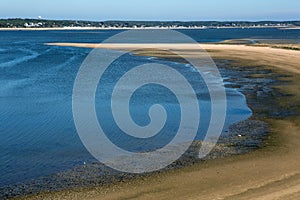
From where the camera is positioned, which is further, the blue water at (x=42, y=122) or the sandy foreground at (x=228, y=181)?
the blue water at (x=42, y=122)

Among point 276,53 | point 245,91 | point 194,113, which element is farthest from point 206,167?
point 276,53

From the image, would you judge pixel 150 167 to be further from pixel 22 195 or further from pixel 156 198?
pixel 22 195

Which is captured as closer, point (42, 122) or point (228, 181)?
point (228, 181)

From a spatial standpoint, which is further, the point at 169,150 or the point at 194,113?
the point at 194,113

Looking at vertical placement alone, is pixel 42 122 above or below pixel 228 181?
below

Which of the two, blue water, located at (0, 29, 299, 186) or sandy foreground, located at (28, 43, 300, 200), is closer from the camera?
sandy foreground, located at (28, 43, 300, 200)

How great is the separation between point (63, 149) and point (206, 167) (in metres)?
5.72

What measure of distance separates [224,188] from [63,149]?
710 cm

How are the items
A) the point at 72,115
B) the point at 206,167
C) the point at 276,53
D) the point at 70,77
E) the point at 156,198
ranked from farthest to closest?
the point at 276,53, the point at 70,77, the point at 72,115, the point at 206,167, the point at 156,198

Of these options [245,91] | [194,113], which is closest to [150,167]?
[194,113]

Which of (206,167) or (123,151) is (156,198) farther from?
(123,151)

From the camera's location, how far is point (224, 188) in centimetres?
1269

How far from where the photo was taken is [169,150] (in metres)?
17.0

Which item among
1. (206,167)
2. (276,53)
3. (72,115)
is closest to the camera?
(206,167)
